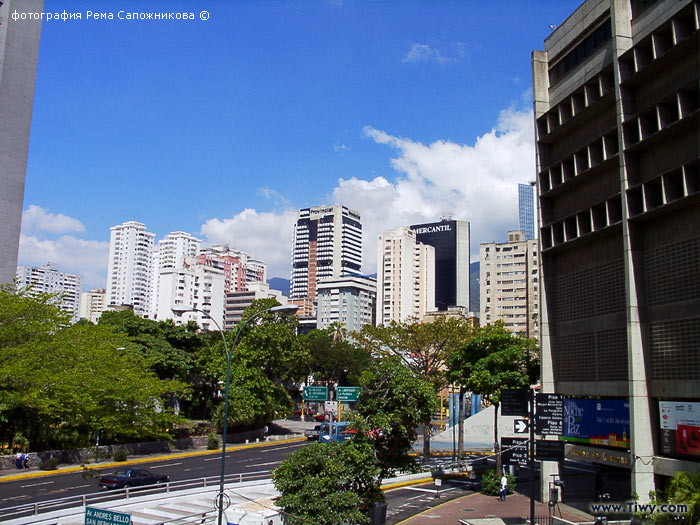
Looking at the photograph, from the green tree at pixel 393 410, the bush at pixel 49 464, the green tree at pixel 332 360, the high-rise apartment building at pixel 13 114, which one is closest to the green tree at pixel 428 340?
the bush at pixel 49 464

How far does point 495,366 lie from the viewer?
142 feet

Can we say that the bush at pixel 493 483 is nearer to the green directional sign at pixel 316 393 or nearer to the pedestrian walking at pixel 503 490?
the pedestrian walking at pixel 503 490

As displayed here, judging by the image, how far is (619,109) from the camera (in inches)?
1272

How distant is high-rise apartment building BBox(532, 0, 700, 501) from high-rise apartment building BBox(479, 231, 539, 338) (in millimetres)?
119291

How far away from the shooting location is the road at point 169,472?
120ft

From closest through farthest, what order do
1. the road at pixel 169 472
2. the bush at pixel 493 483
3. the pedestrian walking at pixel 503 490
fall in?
1. the road at pixel 169 472
2. the pedestrian walking at pixel 503 490
3. the bush at pixel 493 483

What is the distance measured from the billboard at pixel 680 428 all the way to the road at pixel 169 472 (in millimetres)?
26619

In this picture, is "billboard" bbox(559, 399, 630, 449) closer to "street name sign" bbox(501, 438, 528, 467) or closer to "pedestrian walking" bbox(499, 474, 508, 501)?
"street name sign" bbox(501, 438, 528, 467)

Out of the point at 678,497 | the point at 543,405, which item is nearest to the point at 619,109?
the point at 543,405

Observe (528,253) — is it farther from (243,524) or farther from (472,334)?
(243,524)

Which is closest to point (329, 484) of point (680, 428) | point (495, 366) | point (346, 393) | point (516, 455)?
point (516, 455)

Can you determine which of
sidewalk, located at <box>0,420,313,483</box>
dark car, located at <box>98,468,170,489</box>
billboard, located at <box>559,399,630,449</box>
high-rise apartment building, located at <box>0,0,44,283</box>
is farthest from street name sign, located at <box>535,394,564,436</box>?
high-rise apartment building, located at <box>0,0,44,283</box>

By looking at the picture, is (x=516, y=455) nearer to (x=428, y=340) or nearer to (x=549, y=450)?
(x=549, y=450)

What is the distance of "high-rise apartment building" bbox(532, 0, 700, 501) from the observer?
28547 mm
